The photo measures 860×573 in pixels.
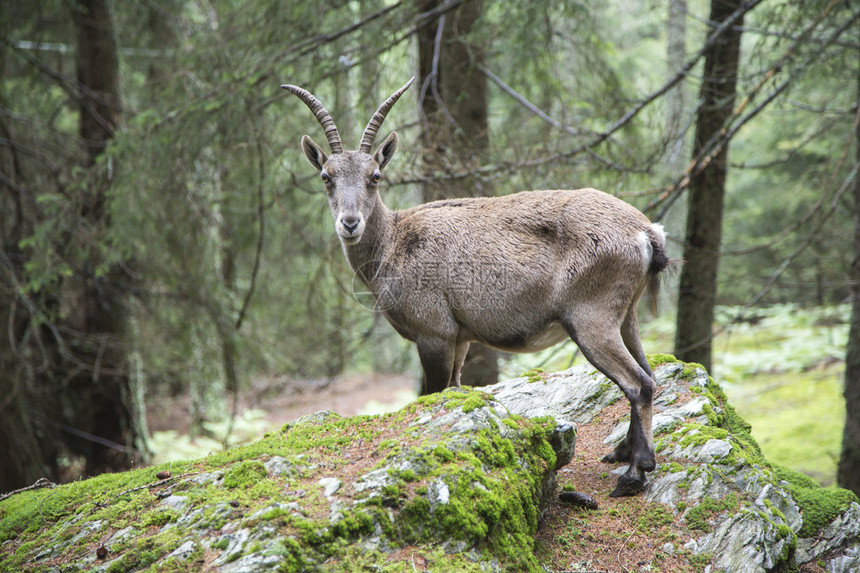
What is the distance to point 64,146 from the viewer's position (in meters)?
10.5

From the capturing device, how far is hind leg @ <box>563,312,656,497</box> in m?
4.65

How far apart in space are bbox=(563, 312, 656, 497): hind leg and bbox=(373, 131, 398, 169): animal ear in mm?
2405

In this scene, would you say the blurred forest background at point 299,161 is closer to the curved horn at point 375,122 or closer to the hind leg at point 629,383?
the curved horn at point 375,122

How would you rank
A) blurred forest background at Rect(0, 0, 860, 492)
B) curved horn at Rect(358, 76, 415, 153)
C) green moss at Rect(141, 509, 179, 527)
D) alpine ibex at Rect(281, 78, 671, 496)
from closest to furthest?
green moss at Rect(141, 509, 179, 527) → alpine ibex at Rect(281, 78, 671, 496) → curved horn at Rect(358, 76, 415, 153) → blurred forest background at Rect(0, 0, 860, 492)

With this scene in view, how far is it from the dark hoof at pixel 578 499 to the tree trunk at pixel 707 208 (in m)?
3.65

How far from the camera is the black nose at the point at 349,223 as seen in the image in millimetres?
5043

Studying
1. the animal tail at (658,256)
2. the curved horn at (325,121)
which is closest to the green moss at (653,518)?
the animal tail at (658,256)

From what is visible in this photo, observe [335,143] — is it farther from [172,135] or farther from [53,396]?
[53,396]

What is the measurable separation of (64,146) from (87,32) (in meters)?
2.10

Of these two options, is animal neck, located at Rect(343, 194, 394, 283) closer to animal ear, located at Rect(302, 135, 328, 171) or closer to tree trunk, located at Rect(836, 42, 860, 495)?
animal ear, located at Rect(302, 135, 328, 171)

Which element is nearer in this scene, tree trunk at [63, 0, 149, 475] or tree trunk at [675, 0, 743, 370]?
tree trunk at [675, 0, 743, 370]

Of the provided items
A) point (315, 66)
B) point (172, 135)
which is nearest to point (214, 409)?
point (172, 135)

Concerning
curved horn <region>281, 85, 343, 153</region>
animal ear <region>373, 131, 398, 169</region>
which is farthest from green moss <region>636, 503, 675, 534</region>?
curved horn <region>281, 85, 343, 153</region>

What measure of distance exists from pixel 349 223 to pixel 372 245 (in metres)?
0.71
